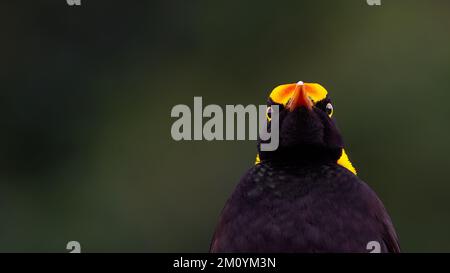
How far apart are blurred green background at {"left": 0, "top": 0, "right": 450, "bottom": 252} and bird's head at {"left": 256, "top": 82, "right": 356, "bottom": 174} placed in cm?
414

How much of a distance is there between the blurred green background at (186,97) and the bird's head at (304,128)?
414 cm

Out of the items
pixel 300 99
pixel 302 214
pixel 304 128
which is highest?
pixel 300 99

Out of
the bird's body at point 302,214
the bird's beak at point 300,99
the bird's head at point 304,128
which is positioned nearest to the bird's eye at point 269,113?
the bird's head at point 304,128

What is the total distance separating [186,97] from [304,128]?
5.22 metres

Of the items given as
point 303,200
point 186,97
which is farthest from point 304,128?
point 186,97

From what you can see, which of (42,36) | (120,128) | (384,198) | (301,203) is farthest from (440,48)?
(301,203)

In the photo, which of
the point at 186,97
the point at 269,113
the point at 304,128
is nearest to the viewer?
the point at 304,128

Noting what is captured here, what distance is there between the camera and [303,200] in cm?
323

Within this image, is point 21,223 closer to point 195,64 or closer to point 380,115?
point 195,64

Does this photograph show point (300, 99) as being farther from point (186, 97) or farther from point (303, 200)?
point (186, 97)

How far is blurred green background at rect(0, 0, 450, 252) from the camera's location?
26.0ft

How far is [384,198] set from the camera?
7.75m

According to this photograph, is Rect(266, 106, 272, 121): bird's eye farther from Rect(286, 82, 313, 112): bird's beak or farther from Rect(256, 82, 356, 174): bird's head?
Rect(286, 82, 313, 112): bird's beak

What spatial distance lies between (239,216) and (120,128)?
5672 mm
